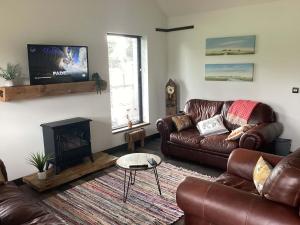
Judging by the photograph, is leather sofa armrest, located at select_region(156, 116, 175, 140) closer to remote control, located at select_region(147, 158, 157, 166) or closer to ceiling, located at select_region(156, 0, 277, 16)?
remote control, located at select_region(147, 158, 157, 166)

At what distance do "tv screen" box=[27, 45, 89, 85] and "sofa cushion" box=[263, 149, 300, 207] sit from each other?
116 inches

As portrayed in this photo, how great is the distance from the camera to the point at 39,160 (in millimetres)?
3279

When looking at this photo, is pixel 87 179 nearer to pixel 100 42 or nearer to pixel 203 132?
pixel 203 132

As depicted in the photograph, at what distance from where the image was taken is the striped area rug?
2.63m

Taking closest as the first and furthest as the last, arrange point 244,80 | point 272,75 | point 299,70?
point 299,70
point 272,75
point 244,80

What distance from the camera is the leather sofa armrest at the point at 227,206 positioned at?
153 centimetres

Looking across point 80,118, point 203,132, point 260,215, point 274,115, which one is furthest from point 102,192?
point 274,115

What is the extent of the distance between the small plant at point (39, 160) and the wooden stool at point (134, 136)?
151 cm

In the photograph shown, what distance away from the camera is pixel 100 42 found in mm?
4156

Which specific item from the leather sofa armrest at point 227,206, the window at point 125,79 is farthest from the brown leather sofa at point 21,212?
the window at point 125,79

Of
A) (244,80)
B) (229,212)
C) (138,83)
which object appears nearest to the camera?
(229,212)

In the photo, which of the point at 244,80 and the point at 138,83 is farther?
the point at 138,83

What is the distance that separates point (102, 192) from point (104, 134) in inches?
55.3

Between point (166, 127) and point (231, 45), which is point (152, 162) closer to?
point (166, 127)
